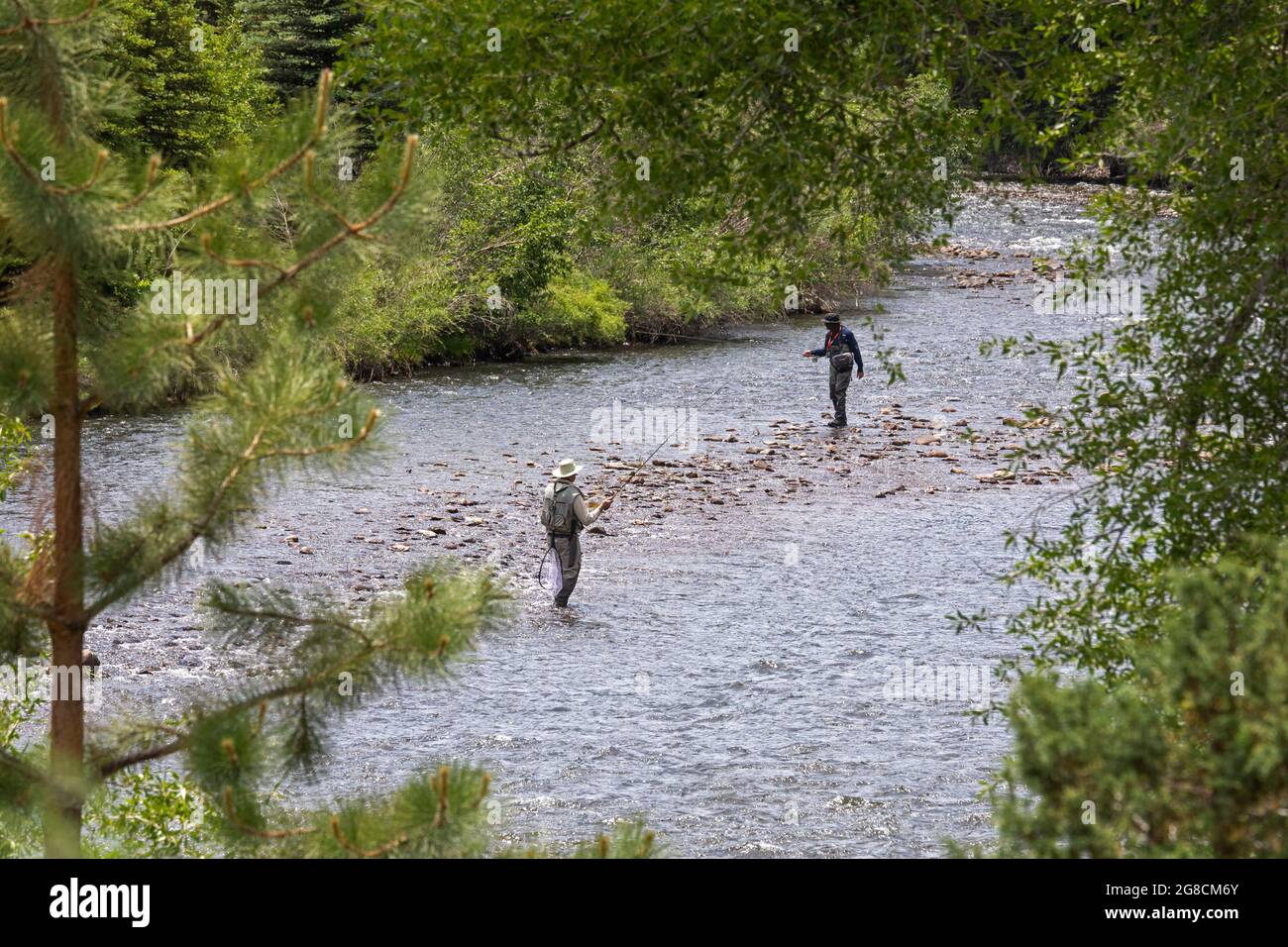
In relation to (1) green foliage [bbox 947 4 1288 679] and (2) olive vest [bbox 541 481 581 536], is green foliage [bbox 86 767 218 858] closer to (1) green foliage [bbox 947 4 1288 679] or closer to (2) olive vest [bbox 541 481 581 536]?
(1) green foliage [bbox 947 4 1288 679]

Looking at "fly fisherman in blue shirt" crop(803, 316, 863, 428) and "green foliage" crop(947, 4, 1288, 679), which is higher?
"green foliage" crop(947, 4, 1288, 679)

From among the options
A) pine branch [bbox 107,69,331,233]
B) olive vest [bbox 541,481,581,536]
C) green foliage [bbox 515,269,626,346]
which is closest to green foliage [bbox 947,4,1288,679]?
pine branch [bbox 107,69,331,233]

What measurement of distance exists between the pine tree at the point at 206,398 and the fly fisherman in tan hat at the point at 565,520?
444 inches

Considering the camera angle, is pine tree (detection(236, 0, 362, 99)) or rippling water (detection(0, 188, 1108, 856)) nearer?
rippling water (detection(0, 188, 1108, 856))

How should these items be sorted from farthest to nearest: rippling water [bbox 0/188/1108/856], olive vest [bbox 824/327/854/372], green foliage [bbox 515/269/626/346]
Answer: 1. green foliage [bbox 515/269/626/346]
2. olive vest [bbox 824/327/854/372]
3. rippling water [bbox 0/188/1108/856]

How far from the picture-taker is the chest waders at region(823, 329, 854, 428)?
27156mm

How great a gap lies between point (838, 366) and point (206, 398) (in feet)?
73.3

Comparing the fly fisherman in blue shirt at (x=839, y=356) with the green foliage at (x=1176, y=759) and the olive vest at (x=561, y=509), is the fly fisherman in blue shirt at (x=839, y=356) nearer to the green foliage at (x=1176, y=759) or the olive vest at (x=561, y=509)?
the olive vest at (x=561, y=509)

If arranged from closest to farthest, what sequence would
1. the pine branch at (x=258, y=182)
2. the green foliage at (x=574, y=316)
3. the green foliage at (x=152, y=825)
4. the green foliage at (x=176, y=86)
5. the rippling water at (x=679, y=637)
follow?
the pine branch at (x=258, y=182)
the green foliage at (x=152, y=825)
the rippling water at (x=679, y=637)
the green foliage at (x=176, y=86)
the green foliage at (x=574, y=316)

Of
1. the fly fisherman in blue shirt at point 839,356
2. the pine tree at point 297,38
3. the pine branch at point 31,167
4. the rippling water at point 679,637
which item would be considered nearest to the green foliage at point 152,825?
the rippling water at point 679,637

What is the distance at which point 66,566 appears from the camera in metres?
5.55

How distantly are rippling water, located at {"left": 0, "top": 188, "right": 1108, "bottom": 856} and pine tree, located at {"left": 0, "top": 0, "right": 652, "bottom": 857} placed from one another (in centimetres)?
34

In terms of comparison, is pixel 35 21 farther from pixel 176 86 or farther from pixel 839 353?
pixel 176 86

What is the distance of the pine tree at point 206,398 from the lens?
5277 millimetres
